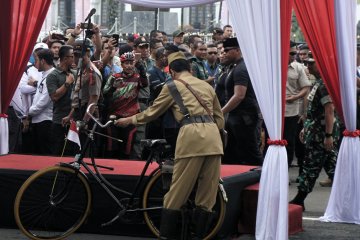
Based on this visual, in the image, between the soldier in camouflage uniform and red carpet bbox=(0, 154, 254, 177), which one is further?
the soldier in camouflage uniform

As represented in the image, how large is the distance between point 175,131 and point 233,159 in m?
0.92

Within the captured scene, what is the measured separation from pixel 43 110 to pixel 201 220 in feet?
15.3

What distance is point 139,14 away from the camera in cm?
2167

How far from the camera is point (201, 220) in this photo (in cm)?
817

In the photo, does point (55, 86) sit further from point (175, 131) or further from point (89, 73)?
point (175, 131)

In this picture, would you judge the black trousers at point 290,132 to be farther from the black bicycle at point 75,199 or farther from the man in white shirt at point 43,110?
the black bicycle at point 75,199

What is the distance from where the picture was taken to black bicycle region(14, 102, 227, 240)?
8688mm

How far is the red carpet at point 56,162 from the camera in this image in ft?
31.0

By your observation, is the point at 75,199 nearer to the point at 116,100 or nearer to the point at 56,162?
the point at 56,162

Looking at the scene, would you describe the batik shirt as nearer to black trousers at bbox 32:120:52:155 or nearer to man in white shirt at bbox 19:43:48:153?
black trousers at bbox 32:120:52:155

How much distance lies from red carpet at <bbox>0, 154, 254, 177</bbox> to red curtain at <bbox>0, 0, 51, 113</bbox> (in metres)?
0.67

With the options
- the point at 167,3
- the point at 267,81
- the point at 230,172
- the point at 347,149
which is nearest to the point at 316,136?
the point at 347,149

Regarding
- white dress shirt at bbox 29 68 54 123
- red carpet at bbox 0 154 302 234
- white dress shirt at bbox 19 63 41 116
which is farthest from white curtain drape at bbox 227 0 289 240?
white dress shirt at bbox 19 63 41 116

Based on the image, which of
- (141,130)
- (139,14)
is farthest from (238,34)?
(139,14)
